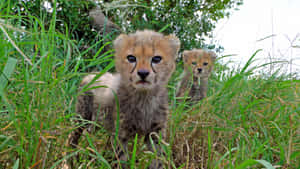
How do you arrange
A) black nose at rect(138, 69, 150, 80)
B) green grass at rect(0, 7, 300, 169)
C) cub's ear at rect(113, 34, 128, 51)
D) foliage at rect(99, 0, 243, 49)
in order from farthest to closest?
foliage at rect(99, 0, 243, 49)
cub's ear at rect(113, 34, 128, 51)
black nose at rect(138, 69, 150, 80)
green grass at rect(0, 7, 300, 169)

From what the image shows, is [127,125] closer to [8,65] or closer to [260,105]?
[8,65]

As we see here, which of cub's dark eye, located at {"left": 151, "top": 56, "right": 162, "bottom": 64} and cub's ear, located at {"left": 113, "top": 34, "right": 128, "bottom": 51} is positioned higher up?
cub's ear, located at {"left": 113, "top": 34, "right": 128, "bottom": 51}

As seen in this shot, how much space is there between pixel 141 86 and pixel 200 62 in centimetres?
291

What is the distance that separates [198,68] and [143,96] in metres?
2.55

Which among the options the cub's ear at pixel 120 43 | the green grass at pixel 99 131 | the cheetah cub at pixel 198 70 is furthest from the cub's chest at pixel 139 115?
the cheetah cub at pixel 198 70

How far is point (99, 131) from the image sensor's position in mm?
2332

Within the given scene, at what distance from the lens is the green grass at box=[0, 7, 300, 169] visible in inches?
57.2

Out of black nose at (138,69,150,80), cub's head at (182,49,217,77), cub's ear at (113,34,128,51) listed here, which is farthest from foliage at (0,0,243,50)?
black nose at (138,69,150,80)

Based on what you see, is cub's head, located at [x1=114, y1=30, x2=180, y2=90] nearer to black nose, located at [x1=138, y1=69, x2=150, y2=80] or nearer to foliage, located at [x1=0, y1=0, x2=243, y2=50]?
black nose, located at [x1=138, y1=69, x2=150, y2=80]

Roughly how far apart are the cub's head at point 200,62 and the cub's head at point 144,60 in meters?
2.33

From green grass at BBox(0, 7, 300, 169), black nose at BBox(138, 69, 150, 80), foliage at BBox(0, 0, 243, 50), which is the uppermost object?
foliage at BBox(0, 0, 243, 50)

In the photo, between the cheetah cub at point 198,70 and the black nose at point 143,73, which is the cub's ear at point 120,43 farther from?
the cheetah cub at point 198,70

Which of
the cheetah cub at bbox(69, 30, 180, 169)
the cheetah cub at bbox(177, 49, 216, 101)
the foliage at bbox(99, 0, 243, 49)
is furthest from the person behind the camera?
the foliage at bbox(99, 0, 243, 49)

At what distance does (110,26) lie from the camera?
5.36 metres
